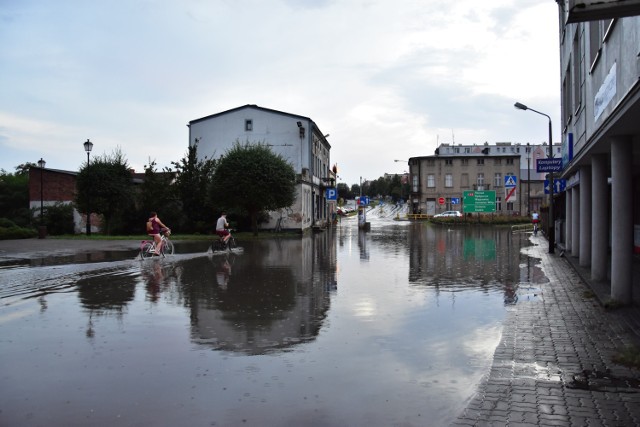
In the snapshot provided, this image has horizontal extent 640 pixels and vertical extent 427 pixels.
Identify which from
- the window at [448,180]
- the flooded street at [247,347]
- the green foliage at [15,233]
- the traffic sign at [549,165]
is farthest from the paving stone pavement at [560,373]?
the window at [448,180]

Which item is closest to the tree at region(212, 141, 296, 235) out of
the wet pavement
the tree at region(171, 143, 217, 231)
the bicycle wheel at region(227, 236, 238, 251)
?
the tree at region(171, 143, 217, 231)

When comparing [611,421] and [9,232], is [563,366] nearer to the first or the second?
[611,421]

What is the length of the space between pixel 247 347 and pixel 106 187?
33547mm

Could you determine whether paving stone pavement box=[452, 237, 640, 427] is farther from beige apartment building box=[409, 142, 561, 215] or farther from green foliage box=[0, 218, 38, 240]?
beige apartment building box=[409, 142, 561, 215]

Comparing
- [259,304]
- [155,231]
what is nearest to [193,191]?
[155,231]

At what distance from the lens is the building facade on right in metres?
8.02

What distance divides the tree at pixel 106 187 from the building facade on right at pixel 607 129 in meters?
30.1

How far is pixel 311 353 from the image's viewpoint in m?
7.18

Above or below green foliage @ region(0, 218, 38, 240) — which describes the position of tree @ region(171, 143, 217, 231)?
above

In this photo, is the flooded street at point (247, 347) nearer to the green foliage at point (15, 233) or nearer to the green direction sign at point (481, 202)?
the green foliage at point (15, 233)

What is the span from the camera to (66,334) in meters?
8.21

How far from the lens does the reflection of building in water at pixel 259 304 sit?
802cm

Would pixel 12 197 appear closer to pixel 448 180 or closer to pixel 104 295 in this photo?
pixel 104 295

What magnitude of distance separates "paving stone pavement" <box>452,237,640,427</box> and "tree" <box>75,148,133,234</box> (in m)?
33.3
